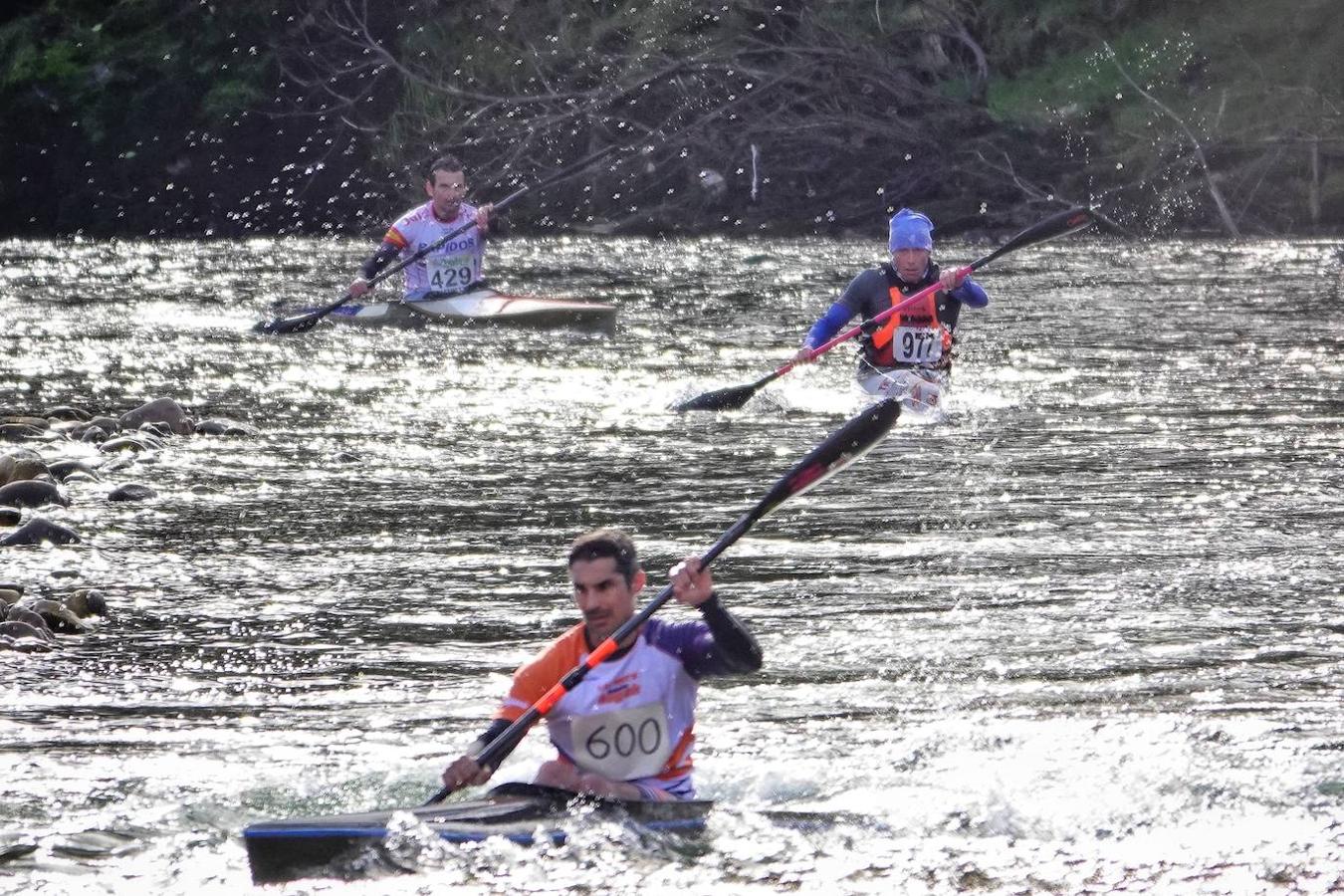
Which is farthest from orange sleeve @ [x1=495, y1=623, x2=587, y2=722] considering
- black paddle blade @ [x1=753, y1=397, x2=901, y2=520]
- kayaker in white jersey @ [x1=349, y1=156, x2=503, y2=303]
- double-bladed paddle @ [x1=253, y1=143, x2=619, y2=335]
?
double-bladed paddle @ [x1=253, y1=143, x2=619, y2=335]

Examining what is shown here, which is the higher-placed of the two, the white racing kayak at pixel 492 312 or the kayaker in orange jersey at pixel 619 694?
the white racing kayak at pixel 492 312

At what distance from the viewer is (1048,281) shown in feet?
80.9

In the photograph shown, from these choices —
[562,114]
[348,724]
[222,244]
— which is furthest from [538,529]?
[222,244]

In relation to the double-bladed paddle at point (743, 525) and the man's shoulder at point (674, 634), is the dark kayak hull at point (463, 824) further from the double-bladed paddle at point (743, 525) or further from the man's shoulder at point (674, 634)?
the man's shoulder at point (674, 634)

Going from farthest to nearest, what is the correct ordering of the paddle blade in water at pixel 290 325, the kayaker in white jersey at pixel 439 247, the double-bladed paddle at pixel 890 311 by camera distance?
1. the paddle blade in water at pixel 290 325
2. the kayaker in white jersey at pixel 439 247
3. the double-bladed paddle at pixel 890 311

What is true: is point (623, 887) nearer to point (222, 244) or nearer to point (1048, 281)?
point (1048, 281)

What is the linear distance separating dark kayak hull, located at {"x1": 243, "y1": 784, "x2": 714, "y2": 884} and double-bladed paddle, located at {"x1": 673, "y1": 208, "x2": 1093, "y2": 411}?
7.55 m

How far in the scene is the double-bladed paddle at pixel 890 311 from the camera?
13.6 meters

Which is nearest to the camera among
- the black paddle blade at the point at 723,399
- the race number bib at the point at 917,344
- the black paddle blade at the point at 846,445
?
the black paddle blade at the point at 846,445

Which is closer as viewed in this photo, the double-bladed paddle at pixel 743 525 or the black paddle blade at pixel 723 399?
the double-bladed paddle at pixel 743 525


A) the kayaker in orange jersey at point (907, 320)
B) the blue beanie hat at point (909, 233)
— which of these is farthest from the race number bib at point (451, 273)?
the blue beanie hat at point (909, 233)

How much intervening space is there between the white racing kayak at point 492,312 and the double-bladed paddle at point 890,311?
14.2 ft

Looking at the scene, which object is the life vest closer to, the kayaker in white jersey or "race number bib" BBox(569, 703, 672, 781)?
the kayaker in white jersey

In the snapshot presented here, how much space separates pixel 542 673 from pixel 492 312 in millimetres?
13019
